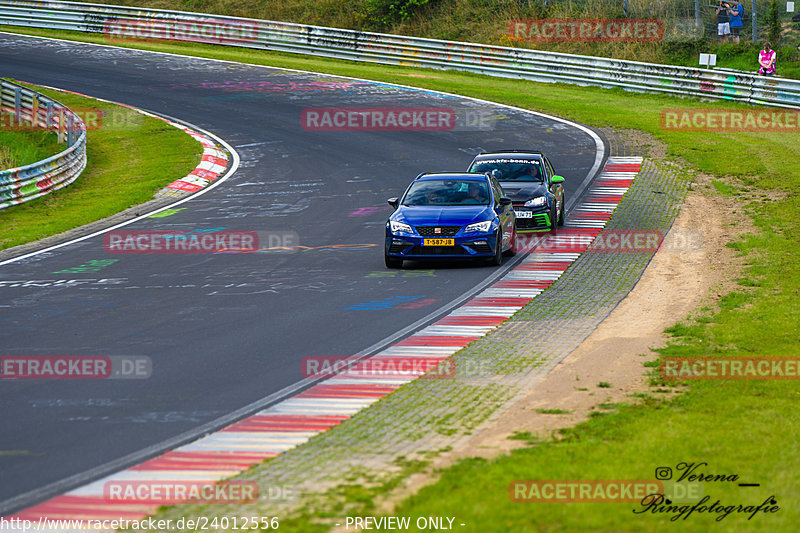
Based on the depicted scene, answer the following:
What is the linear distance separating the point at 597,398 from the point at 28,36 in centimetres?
5012

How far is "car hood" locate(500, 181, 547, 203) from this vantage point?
20.3 m

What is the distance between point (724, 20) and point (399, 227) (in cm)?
2852

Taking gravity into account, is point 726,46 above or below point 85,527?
above

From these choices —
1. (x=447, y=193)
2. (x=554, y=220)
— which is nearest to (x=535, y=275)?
(x=447, y=193)

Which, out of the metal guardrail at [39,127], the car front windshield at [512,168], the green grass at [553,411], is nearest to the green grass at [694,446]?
the green grass at [553,411]

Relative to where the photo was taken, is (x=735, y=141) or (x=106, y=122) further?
(x=106, y=122)

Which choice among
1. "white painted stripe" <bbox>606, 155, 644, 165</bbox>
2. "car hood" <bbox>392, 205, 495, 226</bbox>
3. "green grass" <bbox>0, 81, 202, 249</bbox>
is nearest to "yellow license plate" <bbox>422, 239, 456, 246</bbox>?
"car hood" <bbox>392, 205, 495, 226</bbox>

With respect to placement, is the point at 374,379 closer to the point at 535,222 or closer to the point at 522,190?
the point at 535,222

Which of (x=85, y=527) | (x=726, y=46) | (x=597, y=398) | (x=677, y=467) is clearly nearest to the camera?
(x=85, y=527)

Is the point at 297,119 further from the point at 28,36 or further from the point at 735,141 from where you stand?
the point at 28,36

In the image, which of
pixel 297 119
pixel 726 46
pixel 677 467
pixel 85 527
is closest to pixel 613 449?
pixel 677 467

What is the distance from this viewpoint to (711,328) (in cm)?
1254

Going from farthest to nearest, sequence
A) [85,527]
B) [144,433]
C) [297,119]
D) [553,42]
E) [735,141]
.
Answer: [553,42], [297,119], [735,141], [144,433], [85,527]

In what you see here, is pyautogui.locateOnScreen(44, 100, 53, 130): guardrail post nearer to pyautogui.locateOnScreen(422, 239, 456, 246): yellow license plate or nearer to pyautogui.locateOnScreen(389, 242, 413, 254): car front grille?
pyautogui.locateOnScreen(389, 242, 413, 254): car front grille
